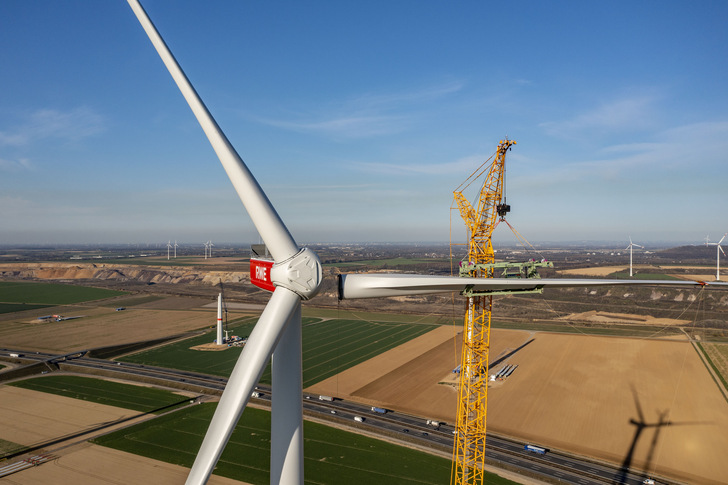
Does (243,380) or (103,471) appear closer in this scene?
(243,380)

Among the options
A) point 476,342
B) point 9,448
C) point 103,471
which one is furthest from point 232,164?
point 9,448

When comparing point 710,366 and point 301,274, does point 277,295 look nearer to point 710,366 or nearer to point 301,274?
point 301,274

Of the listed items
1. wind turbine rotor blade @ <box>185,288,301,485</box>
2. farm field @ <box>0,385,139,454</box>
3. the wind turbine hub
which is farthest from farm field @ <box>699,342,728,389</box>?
farm field @ <box>0,385,139,454</box>

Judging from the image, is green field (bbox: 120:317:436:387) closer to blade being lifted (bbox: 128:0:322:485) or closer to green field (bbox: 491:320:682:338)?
green field (bbox: 491:320:682:338)

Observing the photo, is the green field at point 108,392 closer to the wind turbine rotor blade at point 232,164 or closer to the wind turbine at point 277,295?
the wind turbine at point 277,295

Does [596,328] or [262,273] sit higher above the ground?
[262,273]

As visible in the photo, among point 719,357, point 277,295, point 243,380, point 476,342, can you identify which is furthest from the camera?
point 719,357
